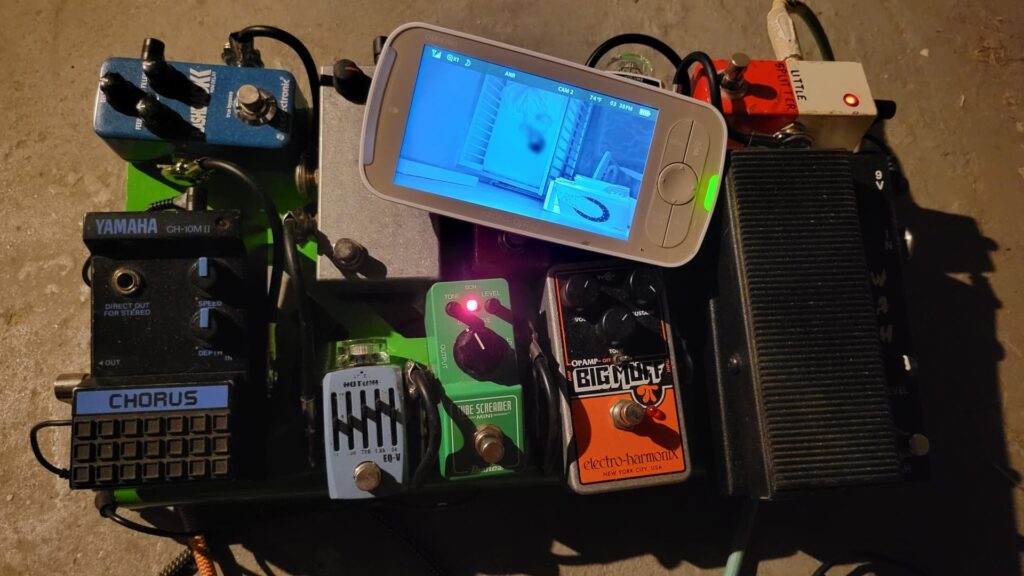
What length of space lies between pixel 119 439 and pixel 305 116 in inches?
21.2

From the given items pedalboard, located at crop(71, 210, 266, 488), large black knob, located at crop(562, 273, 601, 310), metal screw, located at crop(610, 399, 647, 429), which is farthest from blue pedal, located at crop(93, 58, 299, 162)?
metal screw, located at crop(610, 399, 647, 429)

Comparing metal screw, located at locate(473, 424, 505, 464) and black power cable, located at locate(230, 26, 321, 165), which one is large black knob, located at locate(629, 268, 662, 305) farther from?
black power cable, located at locate(230, 26, 321, 165)

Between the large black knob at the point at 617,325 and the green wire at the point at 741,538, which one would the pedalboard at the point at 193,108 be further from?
the green wire at the point at 741,538

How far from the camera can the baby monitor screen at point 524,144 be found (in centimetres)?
84

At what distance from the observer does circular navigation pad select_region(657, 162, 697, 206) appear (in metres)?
0.88

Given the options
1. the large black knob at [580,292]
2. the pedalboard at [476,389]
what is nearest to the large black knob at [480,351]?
the pedalboard at [476,389]

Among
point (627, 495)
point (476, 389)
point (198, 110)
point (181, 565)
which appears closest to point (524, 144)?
point (476, 389)

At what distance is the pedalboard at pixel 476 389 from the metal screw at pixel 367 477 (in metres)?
0.09

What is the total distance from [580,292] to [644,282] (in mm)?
93

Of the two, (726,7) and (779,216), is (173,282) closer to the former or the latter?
(779,216)

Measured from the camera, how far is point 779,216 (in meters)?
0.85

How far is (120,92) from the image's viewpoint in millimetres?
862

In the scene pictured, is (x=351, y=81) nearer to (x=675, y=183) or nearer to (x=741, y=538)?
(x=675, y=183)

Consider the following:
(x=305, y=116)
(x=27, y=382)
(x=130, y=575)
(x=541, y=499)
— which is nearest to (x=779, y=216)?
(x=541, y=499)
